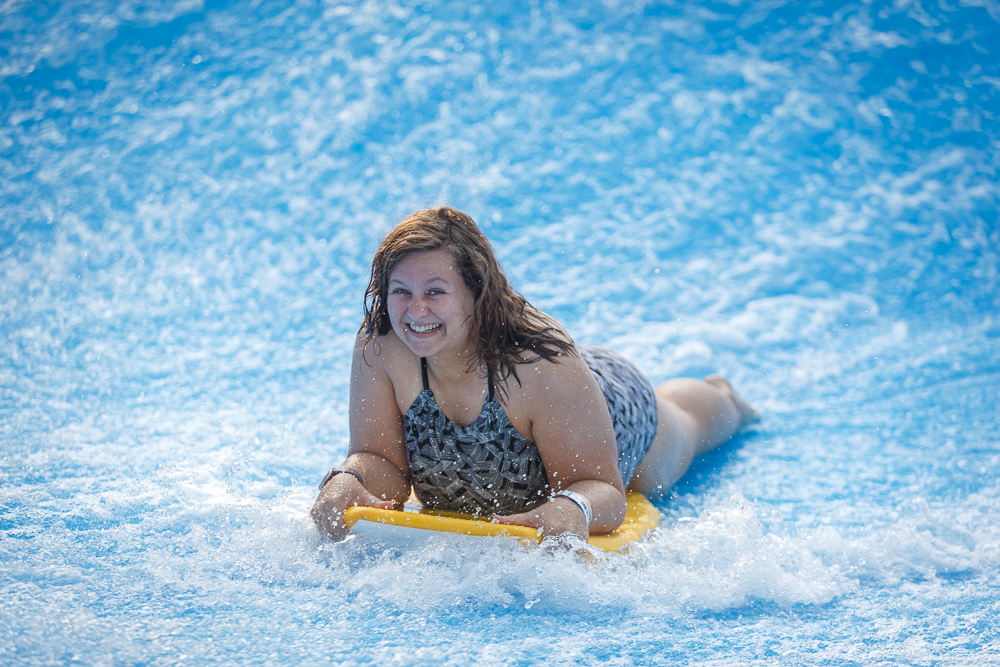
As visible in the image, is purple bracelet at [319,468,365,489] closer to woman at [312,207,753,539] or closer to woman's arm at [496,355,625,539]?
woman at [312,207,753,539]

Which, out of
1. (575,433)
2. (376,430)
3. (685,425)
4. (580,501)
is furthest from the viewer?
(685,425)

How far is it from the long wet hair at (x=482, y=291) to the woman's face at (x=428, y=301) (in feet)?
Answer: 0.09

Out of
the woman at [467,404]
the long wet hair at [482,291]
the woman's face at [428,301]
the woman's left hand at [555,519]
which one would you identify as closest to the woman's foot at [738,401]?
the woman at [467,404]

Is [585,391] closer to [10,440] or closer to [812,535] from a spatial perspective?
[812,535]

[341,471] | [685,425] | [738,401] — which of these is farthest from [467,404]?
[738,401]

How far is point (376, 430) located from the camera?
3.37 meters

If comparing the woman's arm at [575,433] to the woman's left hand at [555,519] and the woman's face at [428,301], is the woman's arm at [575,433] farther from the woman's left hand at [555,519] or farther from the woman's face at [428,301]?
the woman's face at [428,301]

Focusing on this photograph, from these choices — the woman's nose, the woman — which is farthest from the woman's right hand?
the woman's nose

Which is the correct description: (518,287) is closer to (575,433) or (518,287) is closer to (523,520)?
(575,433)

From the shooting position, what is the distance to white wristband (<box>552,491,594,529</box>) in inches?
118

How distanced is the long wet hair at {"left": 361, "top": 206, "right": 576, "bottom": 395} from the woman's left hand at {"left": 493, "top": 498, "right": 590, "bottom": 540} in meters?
0.41

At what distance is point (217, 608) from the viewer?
9.78 ft

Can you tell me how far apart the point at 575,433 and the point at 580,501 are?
0.23 metres

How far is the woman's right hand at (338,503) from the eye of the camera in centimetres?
309
